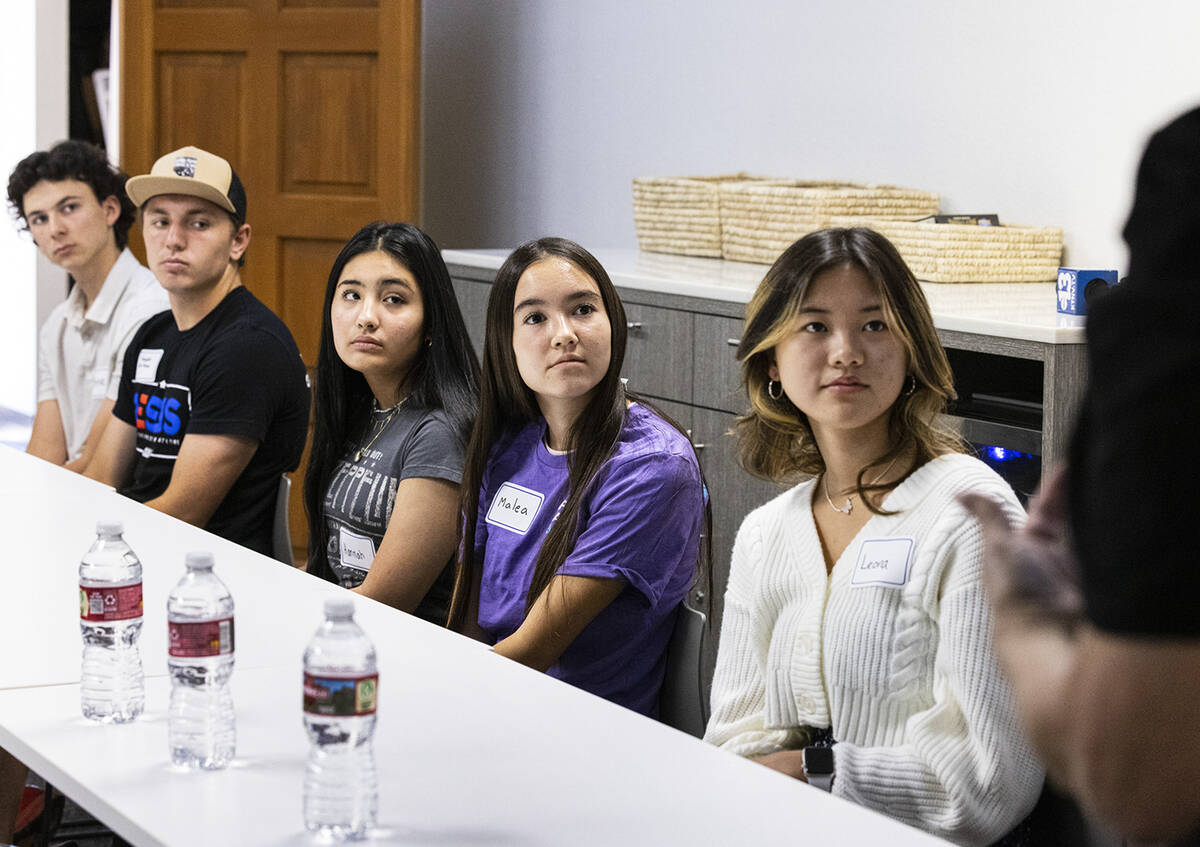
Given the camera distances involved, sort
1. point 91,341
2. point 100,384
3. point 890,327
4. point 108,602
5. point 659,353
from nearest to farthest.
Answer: point 108,602 < point 890,327 < point 659,353 < point 100,384 < point 91,341

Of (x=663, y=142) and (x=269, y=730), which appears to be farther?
(x=663, y=142)

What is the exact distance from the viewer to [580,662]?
2.15 m

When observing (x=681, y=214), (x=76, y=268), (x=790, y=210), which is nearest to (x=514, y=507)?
(x=790, y=210)

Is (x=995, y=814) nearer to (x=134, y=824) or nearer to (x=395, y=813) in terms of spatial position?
(x=395, y=813)

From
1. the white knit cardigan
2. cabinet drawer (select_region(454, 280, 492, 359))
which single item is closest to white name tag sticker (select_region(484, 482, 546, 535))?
the white knit cardigan

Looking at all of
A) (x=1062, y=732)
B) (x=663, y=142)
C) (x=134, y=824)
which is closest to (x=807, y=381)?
(x=134, y=824)

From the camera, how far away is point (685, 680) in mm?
2078

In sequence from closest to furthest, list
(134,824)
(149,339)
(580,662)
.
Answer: (134,824), (580,662), (149,339)

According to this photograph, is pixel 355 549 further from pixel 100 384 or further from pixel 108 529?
pixel 100 384

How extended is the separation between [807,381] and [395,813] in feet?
2.71

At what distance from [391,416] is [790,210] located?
130 cm

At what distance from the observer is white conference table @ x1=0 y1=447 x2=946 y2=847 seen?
1.29 m

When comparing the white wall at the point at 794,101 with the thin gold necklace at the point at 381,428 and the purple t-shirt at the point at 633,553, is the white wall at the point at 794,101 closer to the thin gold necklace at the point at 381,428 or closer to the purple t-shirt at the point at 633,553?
the purple t-shirt at the point at 633,553

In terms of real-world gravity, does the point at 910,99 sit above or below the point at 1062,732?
above
